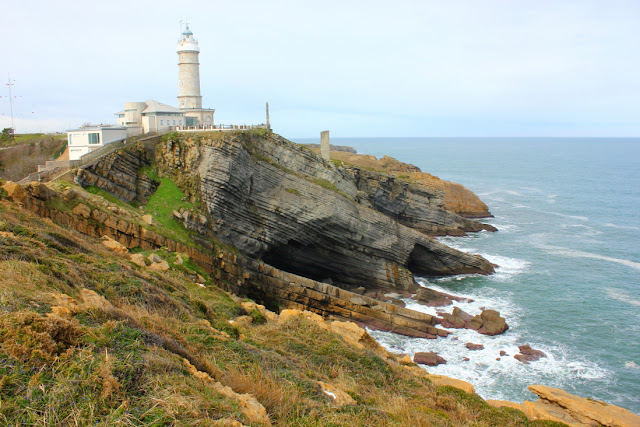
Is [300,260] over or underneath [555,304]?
over

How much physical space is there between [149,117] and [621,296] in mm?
36518

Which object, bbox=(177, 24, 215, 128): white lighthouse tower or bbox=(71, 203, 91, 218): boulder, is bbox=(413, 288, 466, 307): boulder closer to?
bbox=(71, 203, 91, 218): boulder

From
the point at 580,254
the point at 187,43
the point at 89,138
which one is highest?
the point at 187,43

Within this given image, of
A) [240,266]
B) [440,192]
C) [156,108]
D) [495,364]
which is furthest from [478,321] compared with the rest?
[156,108]

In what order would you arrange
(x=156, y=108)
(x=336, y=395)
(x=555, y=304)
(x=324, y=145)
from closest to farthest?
(x=336, y=395), (x=555, y=304), (x=156, y=108), (x=324, y=145)

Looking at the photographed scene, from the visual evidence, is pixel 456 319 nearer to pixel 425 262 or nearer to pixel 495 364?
pixel 495 364

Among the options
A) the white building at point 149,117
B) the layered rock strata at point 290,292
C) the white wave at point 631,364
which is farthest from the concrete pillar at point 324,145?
the white wave at point 631,364

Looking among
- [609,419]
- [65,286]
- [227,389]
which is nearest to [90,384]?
[227,389]

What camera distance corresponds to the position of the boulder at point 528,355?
80.0 ft

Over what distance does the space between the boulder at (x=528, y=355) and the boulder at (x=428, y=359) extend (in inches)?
162

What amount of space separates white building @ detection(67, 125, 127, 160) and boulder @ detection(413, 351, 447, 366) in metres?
23.7

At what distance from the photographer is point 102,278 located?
1280 centimetres

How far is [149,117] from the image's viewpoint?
35.1 metres

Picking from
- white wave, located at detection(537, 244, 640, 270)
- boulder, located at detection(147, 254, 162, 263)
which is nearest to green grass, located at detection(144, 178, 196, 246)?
boulder, located at detection(147, 254, 162, 263)
